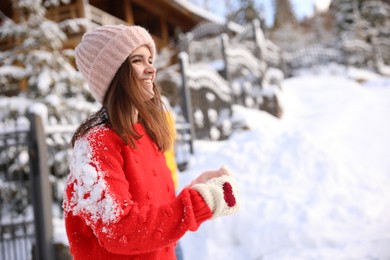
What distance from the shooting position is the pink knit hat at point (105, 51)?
5.11 ft

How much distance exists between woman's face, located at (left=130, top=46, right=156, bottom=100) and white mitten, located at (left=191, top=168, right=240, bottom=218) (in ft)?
1.54

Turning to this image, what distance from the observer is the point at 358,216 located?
4.82 metres

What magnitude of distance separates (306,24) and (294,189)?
63873mm

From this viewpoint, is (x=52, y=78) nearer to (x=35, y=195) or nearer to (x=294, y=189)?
(x=35, y=195)

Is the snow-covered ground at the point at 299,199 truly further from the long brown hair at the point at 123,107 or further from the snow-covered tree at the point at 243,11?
the snow-covered tree at the point at 243,11

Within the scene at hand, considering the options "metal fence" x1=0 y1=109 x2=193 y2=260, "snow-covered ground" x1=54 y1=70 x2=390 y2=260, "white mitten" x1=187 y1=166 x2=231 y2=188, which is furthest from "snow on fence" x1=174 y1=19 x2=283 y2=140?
"white mitten" x1=187 y1=166 x2=231 y2=188

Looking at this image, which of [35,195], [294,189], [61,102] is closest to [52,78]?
[61,102]

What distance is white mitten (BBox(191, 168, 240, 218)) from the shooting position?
141 cm

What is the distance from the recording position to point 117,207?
1304mm

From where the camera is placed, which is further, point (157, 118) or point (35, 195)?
point (35, 195)

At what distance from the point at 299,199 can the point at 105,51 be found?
4152 millimetres

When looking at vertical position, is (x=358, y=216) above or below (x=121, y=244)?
below

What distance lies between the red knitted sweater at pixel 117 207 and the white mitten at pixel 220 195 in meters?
0.03

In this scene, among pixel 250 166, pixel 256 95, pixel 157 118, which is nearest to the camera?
pixel 157 118
